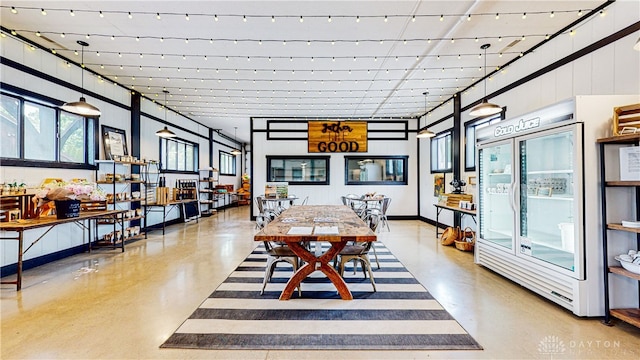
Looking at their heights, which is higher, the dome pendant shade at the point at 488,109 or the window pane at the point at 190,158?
the dome pendant shade at the point at 488,109

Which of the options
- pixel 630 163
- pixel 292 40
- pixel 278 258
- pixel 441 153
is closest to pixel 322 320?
pixel 278 258

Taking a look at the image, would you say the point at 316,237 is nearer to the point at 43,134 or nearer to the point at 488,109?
the point at 488,109

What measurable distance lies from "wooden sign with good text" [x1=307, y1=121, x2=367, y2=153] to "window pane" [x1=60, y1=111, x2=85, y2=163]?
5.49 meters

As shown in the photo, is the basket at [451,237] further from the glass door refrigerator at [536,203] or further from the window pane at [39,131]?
the window pane at [39,131]

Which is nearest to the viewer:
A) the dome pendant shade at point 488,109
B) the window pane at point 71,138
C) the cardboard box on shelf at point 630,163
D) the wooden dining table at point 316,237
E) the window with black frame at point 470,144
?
the cardboard box on shelf at point 630,163

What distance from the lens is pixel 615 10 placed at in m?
3.26

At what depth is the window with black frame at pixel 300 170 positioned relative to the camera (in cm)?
909

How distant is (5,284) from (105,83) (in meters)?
3.98

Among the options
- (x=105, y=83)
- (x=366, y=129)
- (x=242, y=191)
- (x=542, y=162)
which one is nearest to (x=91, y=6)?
(x=105, y=83)

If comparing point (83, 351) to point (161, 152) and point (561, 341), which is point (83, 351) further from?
point (161, 152)

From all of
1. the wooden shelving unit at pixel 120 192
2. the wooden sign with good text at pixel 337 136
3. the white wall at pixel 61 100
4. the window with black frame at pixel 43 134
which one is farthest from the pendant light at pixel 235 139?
the window with black frame at pixel 43 134

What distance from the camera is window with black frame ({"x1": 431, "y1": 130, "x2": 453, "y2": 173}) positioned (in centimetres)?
740

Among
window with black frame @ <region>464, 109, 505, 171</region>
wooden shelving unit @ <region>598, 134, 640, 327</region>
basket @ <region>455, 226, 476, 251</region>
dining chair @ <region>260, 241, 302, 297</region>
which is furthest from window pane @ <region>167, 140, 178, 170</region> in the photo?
wooden shelving unit @ <region>598, 134, 640, 327</region>

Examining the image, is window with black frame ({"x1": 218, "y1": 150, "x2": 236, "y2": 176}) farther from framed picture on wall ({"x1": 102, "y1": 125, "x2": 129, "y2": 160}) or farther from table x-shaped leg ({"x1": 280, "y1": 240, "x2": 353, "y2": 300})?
table x-shaped leg ({"x1": 280, "y1": 240, "x2": 353, "y2": 300})
